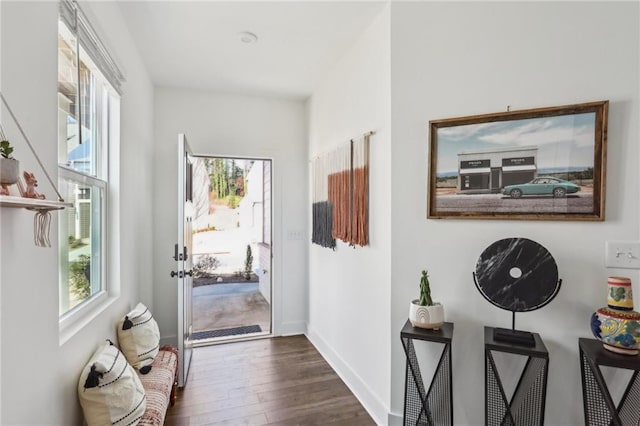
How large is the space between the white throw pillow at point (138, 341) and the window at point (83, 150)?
26 centimetres

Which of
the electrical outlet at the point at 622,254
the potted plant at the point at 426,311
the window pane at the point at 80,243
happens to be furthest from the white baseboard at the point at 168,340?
the electrical outlet at the point at 622,254

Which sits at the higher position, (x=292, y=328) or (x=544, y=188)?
(x=544, y=188)

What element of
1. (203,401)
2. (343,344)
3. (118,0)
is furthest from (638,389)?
(118,0)

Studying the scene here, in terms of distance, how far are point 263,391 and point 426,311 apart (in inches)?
61.9

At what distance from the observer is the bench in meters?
1.70

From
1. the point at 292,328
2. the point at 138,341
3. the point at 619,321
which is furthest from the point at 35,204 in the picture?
the point at 292,328

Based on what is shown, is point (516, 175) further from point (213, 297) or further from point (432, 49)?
point (213, 297)

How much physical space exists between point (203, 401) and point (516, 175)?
102 inches

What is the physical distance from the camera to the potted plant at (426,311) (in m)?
1.77

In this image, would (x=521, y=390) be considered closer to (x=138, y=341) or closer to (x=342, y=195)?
(x=342, y=195)

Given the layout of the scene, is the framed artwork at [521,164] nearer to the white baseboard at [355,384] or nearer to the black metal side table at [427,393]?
the black metal side table at [427,393]

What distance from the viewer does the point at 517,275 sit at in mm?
1598

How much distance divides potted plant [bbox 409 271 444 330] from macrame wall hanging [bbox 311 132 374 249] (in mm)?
672

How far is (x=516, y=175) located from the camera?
172 cm
